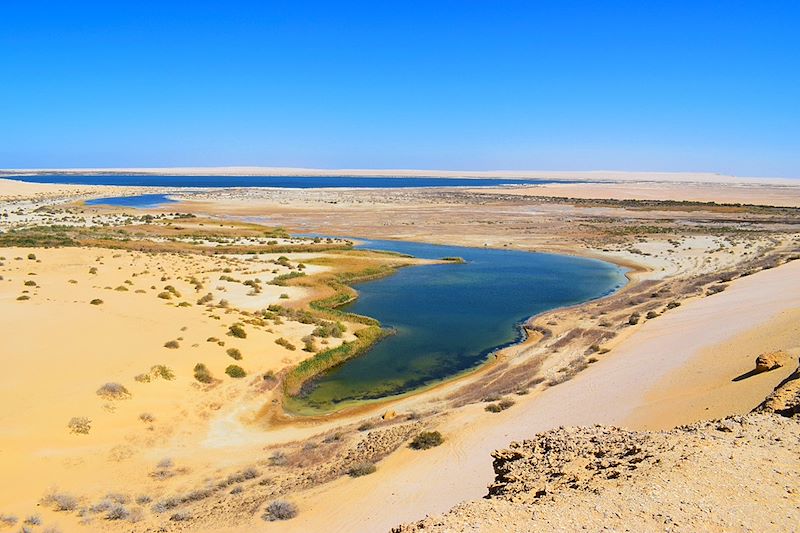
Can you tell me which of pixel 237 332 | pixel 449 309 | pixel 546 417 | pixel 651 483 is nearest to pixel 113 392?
pixel 237 332

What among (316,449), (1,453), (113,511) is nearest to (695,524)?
(316,449)

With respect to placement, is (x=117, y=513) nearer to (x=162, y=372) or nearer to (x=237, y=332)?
(x=162, y=372)

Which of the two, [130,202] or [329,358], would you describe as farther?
[130,202]

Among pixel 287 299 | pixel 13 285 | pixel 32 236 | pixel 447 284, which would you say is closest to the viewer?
pixel 13 285

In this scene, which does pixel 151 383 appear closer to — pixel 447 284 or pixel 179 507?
pixel 179 507

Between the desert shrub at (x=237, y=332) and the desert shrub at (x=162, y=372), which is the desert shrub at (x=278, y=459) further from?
the desert shrub at (x=237, y=332)

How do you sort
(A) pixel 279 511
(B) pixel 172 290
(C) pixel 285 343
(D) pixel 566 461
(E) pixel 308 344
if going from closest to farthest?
1. (D) pixel 566 461
2. (A) pixel 279 511
3. (C) pixel 285 343
4. (E) pixel 308 344
5. (B) pixel 172 290

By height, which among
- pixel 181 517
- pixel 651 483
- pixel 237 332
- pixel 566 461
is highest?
pixel 651 483
